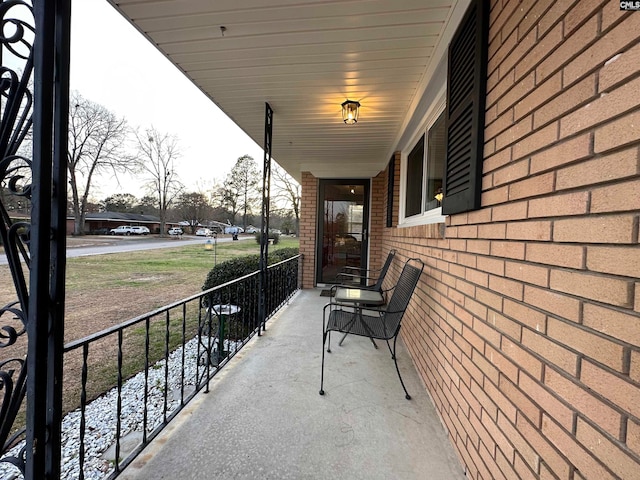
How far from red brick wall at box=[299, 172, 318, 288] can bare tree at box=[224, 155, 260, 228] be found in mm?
20106

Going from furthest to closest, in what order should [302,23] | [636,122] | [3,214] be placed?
1. [302,23]
2. [3,214]
3. [636,122]

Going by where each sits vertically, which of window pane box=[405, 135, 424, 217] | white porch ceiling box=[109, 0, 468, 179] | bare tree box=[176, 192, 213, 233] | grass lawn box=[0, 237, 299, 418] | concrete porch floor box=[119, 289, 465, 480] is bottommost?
grass lawn box=[0, 237, 299, 418]

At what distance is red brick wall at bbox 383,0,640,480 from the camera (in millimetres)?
601

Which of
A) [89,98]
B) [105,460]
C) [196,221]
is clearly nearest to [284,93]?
[105,460]

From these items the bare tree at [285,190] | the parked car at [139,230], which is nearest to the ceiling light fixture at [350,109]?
the bare tree at [285,190]

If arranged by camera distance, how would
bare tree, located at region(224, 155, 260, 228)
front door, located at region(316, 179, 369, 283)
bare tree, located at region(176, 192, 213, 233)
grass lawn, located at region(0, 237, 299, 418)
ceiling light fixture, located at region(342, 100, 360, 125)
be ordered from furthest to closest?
bare tree, located at region(176, 192, 213, 233), bare tree, located at region(224, 155, 260, 228), front door, located at region(316, 179, 369, 283), grass lawn, located at region(0, 237, 299, 418), ceiling light fixture, located at region(342, 100, 360, 125)

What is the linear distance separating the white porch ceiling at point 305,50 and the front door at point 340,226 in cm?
216

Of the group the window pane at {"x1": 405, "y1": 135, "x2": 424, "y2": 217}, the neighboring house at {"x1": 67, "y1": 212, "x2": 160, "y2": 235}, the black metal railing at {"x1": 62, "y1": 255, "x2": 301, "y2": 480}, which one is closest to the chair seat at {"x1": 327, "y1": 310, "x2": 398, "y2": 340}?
the black metal railing at {"x1": 62, "y1": 255, "x2": 301, "y2": 480}

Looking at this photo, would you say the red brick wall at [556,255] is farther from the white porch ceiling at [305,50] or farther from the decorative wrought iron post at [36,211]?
the decorative wrought iron post at [36,211]

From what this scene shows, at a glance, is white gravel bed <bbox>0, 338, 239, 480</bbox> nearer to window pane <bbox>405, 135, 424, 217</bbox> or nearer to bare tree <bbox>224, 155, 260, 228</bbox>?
window pane <bbox>405, 135, 424, 217</bbox>

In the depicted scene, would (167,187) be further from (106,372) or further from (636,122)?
(636,122)

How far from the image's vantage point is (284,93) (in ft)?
8.79

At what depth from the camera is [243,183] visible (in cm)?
2550

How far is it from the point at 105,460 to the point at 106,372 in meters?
2.24
